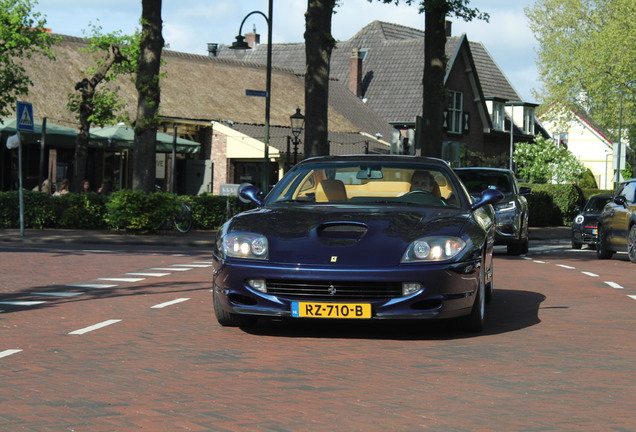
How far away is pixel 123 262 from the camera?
1736 centimetres

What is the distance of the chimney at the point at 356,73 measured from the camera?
63.7m

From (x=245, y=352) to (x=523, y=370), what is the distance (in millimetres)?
1950

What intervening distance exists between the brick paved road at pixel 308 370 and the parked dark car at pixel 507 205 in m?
8.96

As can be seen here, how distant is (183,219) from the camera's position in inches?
1049

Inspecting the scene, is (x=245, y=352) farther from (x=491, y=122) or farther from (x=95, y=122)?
(x=491, y=122)

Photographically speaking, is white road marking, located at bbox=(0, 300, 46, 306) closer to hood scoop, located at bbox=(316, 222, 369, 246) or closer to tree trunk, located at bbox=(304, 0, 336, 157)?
hood scoop, located at bbox=(316, 222, 369, 246)

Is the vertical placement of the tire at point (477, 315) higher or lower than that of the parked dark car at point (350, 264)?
lower

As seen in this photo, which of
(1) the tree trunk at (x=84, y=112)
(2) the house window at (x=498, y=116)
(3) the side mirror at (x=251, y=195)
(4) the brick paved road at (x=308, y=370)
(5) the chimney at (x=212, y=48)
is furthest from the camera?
(5) the chimney at (x=212, y=48)

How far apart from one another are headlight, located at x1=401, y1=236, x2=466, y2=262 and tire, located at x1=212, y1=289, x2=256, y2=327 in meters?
1.54

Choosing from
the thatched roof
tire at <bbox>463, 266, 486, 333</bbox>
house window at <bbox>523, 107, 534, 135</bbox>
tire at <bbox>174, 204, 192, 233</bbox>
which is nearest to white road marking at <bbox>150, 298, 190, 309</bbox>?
tire at <bbox>463, 266, 486, 333</bbox>

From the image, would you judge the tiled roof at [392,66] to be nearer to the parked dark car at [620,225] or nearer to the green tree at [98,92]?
the green tree at [98,92]

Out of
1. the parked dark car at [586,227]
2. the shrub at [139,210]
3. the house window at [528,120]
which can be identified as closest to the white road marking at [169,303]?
the shrub at [139,210]

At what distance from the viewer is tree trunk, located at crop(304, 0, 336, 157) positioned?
81.3 feet

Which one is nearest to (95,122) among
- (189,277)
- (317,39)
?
(317,39)
